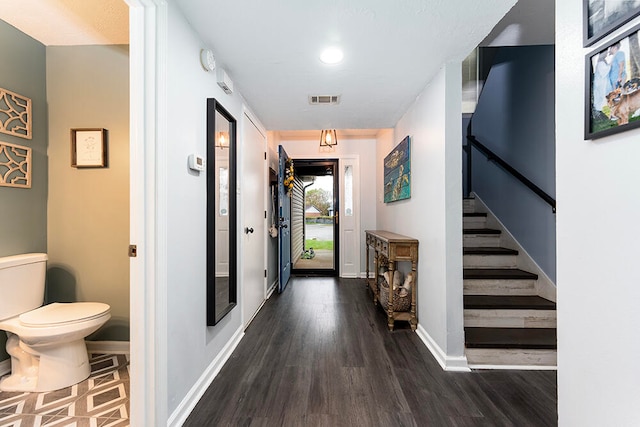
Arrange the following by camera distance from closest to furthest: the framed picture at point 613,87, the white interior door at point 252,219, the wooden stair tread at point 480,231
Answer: the framed picture at point 613,87 < the white interior door at point 252,219 < the wooden stair tread at point 480,231

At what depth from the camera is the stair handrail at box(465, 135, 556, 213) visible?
7.85 ft

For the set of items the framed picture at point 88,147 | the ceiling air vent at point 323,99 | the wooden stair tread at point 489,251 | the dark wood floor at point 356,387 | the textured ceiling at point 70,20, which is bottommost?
the dark wood floor at point 356,387

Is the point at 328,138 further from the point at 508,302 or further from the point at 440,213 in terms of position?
the point at 508,302

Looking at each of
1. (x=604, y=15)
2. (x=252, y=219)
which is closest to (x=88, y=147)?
(x=252, y=219)

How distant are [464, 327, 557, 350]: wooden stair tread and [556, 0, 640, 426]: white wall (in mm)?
1062

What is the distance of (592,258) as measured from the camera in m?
0.87

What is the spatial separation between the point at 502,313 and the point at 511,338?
241 mm

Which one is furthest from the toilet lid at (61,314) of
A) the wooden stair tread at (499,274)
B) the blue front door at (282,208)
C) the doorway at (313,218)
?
the doorway at (313,218)

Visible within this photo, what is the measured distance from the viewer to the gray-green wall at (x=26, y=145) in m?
1.84

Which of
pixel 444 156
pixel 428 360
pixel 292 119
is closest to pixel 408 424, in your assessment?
pixel 428 360

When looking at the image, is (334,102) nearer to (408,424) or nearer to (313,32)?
(313,32)

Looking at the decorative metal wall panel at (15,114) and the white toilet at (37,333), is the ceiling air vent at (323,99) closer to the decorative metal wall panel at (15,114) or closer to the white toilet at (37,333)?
the decorative metal wall panel at (15,114)

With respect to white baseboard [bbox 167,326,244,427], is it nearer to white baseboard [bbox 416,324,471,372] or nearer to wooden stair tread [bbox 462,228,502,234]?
white baseboard [bbox 416,324,471,372]

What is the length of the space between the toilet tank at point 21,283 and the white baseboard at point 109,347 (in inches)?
19.8
